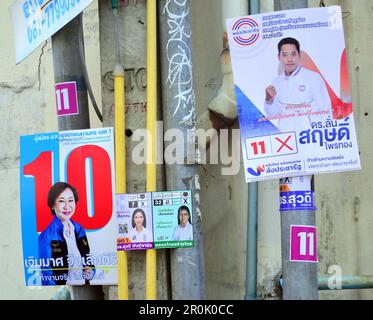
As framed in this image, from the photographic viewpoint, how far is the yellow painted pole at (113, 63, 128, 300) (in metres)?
4.64

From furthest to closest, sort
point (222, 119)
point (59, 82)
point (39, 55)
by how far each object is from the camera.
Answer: point (39, 55) < point (222, 119) < point (59, 82)

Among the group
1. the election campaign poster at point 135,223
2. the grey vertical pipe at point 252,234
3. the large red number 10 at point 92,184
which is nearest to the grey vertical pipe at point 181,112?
the election campaign poster at point 135,223

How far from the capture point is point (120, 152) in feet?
15.4

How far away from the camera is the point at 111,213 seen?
4.70m

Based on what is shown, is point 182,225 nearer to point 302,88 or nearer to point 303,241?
point 303,241

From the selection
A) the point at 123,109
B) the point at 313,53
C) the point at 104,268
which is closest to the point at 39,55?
the point at 123,109

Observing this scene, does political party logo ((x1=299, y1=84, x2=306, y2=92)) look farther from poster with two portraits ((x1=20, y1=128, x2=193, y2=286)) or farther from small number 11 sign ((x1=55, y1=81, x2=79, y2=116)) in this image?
small number 11 sign ((x1=55, y1=81, x2=79, y2=116))

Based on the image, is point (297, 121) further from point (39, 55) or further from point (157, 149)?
point (39, 55)

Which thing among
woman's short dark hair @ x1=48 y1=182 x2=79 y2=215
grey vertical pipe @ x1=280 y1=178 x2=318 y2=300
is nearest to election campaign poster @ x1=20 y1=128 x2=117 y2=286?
woman's short dark hair @ x1=48 y1=182 x2=79 y2=215

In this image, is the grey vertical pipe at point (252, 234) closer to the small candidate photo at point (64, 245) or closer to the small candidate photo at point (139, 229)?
the small candidate photo at point (139, 229)

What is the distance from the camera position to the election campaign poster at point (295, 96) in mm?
4176

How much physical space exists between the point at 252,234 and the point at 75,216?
5.12 ft

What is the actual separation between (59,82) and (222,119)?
136 centimetres

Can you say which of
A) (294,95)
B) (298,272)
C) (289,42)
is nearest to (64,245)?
(298,272)
